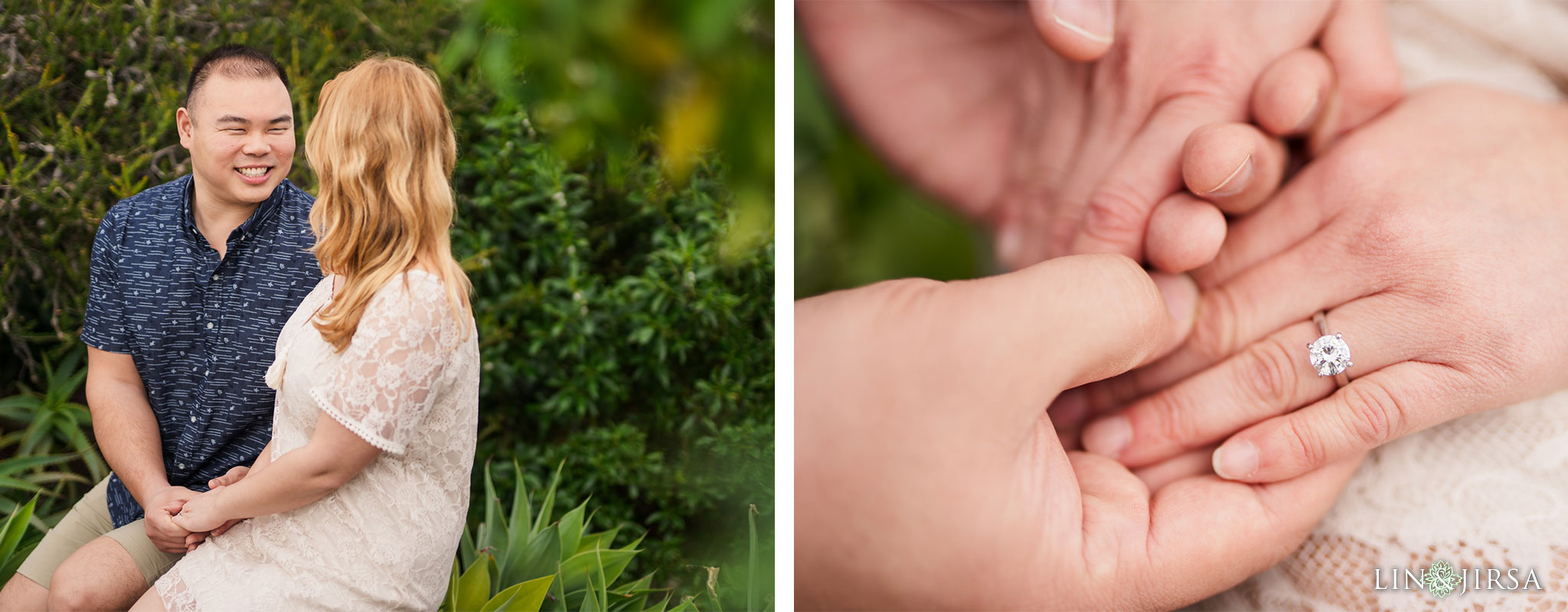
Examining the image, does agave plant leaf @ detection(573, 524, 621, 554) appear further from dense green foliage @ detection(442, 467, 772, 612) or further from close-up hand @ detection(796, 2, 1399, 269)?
close-up hand @ detection(796, 2, 1399, 269)

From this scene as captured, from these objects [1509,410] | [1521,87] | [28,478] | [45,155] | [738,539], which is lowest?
[738,539]

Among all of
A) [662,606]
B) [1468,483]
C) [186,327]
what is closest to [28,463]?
[186,327]

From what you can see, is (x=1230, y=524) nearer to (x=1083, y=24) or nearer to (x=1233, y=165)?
(x=1233, y=165)

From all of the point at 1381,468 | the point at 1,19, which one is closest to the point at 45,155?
the point at 1,19

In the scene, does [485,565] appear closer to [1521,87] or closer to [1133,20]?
[1133,20]

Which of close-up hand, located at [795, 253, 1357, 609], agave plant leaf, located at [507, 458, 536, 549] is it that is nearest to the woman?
agave plant leaf, located at [507, 458, 536, 549]
